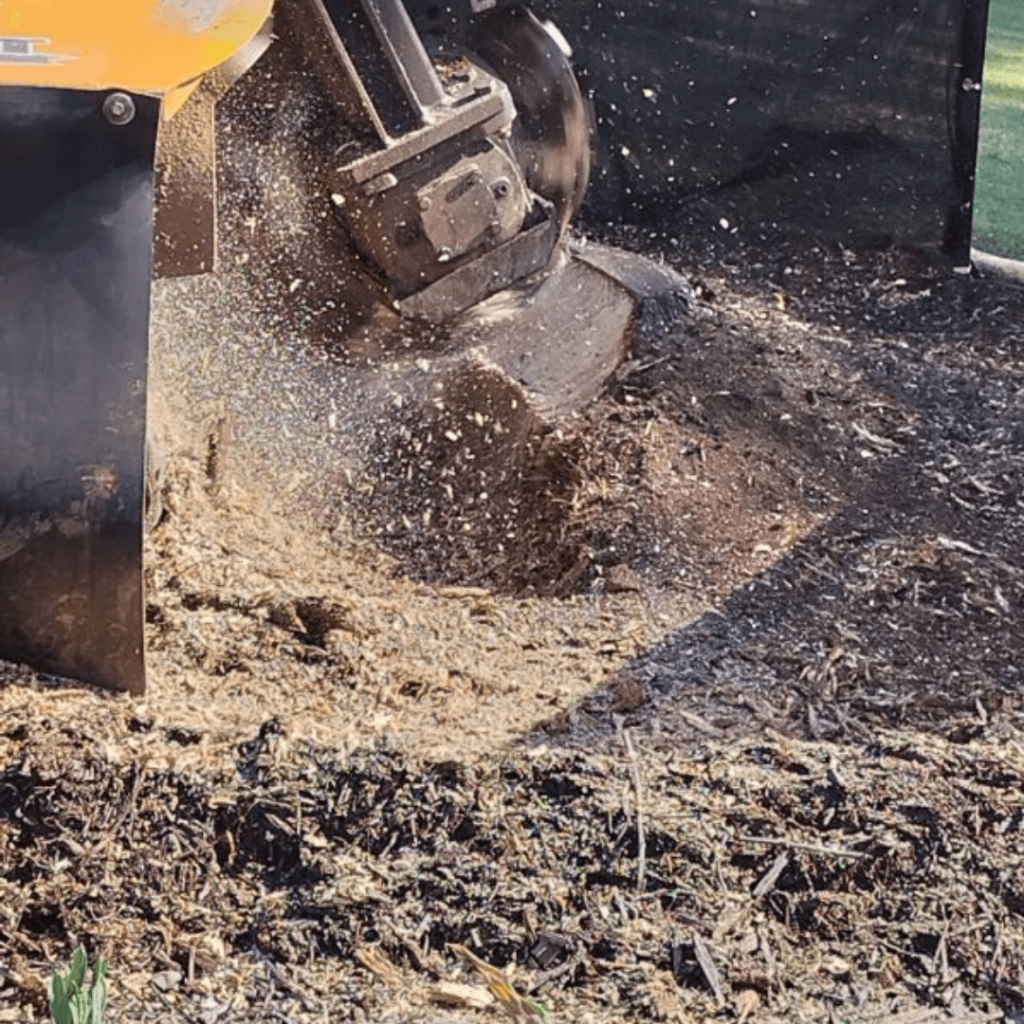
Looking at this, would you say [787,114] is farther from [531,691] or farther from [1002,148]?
[531,691]

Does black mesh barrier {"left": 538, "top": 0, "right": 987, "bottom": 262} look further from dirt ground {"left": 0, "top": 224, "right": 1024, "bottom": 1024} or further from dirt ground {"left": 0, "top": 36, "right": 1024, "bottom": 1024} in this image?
dirt ground {"left": 0, "top": 224, "right": 1024, "bottom": 1024}

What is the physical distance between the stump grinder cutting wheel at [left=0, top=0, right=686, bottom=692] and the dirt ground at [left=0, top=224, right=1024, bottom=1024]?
0.23 meters

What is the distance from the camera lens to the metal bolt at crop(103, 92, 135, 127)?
2744 mm

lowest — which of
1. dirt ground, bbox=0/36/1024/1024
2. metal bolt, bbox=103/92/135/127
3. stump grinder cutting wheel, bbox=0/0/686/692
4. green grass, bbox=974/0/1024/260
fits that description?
green grass, bbox=974/0/1024/260

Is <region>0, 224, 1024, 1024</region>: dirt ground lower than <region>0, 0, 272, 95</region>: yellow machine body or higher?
lower

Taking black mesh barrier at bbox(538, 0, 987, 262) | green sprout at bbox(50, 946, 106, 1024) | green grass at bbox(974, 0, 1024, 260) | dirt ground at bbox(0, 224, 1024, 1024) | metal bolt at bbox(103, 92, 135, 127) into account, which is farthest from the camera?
green grass at bbox(974, 0, 1024, 260)

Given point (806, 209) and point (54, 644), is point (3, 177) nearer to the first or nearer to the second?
point (54, 644)

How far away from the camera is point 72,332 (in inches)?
109

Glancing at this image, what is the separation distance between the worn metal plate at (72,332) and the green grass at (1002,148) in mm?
4024

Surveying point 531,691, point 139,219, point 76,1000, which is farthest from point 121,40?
point 76,1000

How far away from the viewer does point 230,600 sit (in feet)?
11.1

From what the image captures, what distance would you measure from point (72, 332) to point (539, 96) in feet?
7.45

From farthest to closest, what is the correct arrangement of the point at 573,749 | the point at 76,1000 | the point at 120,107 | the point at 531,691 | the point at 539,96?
the point at 539,96
the point at 531,691
the point at 573,749
the point at 120,107
the point at 76,1000

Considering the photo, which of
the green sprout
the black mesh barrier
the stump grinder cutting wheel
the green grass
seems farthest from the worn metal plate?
the green grass
